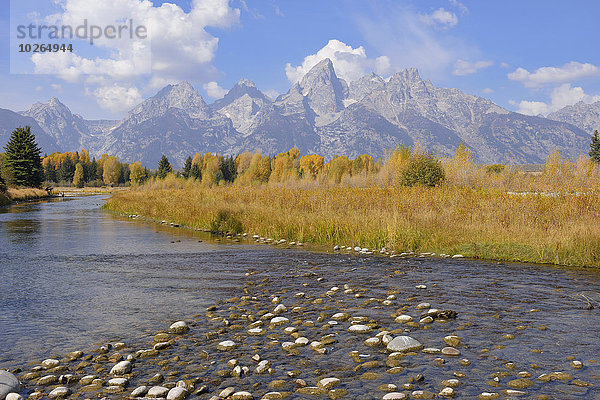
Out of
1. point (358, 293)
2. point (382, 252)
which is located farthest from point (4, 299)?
point (382, 252)

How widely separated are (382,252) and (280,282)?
20.9ft

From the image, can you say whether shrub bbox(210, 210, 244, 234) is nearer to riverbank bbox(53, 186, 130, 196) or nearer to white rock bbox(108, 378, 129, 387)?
white rock bbox(108, 378, 129, 387)

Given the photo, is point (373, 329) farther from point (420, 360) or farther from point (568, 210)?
point (568, 210)

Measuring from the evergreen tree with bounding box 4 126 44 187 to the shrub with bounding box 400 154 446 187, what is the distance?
225 feet

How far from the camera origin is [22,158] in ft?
251

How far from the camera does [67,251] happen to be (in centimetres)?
1870

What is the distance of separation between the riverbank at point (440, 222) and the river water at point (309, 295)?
1484 mm

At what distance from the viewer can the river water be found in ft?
21.2

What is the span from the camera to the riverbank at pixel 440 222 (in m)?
14.8

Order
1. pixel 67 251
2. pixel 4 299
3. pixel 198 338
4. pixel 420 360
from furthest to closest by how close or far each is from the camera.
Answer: pixel 67 251
pixel 4 299
pixel 198 338
pixel 420 360

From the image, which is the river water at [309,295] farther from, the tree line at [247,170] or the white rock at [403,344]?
the tree line at [247,170]

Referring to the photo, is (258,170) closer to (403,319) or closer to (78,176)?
(78,176)

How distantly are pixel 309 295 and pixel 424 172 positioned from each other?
35.1 meters

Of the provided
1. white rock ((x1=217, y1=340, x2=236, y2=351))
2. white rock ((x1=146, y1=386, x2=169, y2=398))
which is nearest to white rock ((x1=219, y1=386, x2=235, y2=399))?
white rock ((x1=146, y1=386, x2=169, y2=398))
